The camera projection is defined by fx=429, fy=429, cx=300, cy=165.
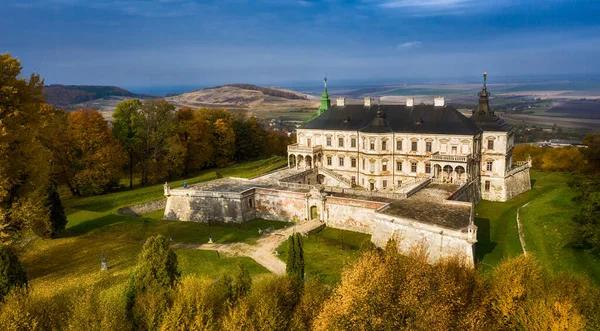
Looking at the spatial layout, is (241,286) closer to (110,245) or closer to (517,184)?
(110,245)

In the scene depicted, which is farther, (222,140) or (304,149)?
(222,140)

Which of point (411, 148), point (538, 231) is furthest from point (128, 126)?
point (538, 231)

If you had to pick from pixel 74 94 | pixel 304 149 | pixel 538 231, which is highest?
pixel 74 94

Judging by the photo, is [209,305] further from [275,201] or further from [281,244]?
[275,201]

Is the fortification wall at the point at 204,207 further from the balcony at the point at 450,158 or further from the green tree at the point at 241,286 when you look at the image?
the green tree at the point at 241,286

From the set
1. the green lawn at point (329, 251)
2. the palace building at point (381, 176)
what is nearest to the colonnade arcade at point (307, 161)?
the palace building at point (381, 176)

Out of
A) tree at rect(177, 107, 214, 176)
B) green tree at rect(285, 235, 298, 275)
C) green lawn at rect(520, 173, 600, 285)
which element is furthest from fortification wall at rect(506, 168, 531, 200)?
tree at rect(177, 107, 214, 176)

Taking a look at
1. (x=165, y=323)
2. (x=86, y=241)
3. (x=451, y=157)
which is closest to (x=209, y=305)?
(x=165, y=323)
